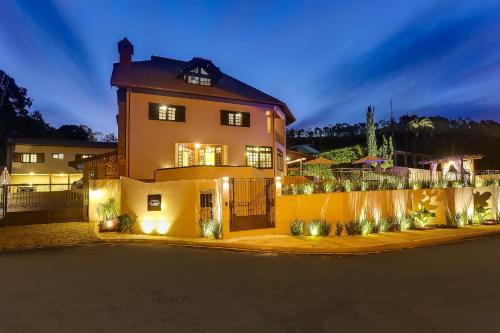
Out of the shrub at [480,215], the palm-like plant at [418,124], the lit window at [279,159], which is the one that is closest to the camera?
the shrub at [480,215]

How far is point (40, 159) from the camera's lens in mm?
37219


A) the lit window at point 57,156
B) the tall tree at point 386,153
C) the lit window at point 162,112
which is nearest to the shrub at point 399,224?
the lit window at point 162,112

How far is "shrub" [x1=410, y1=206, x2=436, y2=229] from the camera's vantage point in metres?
14.2

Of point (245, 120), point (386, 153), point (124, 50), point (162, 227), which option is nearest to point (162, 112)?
point (245, 120)

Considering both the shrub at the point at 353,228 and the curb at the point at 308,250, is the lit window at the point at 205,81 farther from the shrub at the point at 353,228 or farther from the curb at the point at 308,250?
the shrub at the point at 353,228

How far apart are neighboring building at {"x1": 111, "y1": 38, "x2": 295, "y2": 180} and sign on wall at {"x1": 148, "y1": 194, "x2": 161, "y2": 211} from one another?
3545 millimetres

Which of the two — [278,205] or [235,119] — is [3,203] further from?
[235,119]

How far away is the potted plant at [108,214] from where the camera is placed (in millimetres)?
14141

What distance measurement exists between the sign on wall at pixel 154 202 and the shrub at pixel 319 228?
6.47m

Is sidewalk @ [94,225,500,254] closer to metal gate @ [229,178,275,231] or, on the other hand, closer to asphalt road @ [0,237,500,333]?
asphalt road @ [0,237,500,333]

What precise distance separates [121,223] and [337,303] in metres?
11.1

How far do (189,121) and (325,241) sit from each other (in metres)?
12.5

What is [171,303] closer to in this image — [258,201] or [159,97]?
[258,201]

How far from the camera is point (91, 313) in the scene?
16.8 feet
